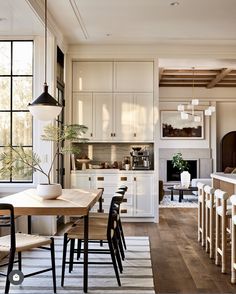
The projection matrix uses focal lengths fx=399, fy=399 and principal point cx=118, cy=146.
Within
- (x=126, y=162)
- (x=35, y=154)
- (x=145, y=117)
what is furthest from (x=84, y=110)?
(x=35, y=154)

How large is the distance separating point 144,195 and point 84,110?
6.22 ft

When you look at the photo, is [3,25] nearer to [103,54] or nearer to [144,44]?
[103,54]

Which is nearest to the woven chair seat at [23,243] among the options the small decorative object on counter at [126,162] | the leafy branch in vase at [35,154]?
the leafy branch in vase at [35,154]

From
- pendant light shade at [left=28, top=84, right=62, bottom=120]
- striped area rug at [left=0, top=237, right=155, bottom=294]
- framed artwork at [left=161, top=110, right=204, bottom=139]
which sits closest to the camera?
striped area rug at [left=0, top=237, right=155, bottom=294]

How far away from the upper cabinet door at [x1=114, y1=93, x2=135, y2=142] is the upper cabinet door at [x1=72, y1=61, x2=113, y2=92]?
39 centimetres

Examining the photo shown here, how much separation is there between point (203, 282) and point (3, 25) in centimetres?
426

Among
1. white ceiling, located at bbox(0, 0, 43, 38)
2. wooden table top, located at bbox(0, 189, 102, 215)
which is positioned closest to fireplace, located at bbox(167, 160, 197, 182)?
white ceiling, located at bbox(0, 0, 43, 38)

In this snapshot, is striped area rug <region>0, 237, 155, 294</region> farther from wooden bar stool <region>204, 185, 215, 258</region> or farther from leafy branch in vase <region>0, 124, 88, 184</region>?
leafy branch in vase <region>0, 124, 88, 184</region>

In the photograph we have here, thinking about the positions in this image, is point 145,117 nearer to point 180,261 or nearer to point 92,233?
point 180,261

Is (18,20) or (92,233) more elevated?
(18,20)

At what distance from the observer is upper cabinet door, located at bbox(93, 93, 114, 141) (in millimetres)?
7324

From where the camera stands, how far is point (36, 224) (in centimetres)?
596

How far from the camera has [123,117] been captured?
24.0ft

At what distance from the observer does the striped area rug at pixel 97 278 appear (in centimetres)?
351
